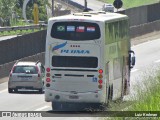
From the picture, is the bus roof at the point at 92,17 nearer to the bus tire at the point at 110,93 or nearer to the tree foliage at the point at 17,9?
the bus tire at the point at 110,93

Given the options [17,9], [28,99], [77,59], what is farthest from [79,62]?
[17,9]

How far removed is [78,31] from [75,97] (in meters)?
2.48

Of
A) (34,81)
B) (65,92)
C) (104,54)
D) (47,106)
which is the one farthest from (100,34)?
(34,81)

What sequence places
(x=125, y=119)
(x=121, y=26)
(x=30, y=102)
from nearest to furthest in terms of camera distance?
(x=125, y=119)
(x=121, y=26)
(x=30, y=102)

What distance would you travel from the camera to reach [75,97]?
29.7m

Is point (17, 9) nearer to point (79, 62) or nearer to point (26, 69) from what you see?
point (26, 69)

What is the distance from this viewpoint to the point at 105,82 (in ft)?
97.5

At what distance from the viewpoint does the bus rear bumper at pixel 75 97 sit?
29484mm

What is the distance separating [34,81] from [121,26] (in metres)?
7.00

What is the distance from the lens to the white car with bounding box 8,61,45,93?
3800 centimetres

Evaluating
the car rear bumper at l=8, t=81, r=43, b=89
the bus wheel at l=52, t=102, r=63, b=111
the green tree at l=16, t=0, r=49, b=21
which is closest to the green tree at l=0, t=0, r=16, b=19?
the green tree at l=16, t=0, r=49, b=21

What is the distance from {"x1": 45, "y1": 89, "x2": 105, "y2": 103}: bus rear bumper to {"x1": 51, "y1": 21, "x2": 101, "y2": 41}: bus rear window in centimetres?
206

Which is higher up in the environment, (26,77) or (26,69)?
(26,69)

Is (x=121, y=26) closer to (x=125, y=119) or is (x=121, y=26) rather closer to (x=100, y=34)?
(x=100, y=34)
